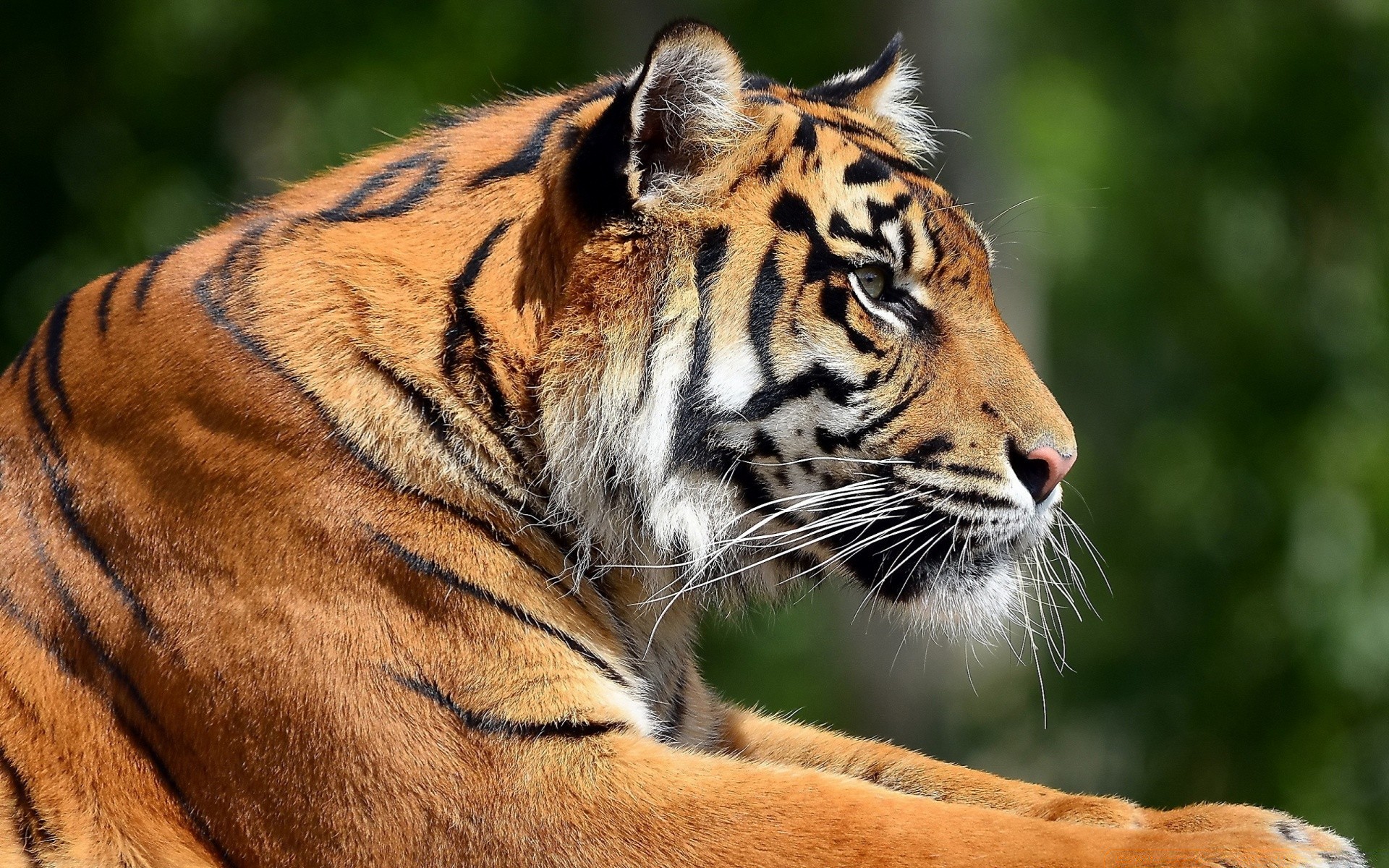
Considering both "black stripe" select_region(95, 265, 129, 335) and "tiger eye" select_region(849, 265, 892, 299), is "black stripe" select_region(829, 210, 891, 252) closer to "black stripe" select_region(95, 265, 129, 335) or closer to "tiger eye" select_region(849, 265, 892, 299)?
"tiger eye" select_region(849, 265, 892, 299)

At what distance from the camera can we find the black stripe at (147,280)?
8.90 ft

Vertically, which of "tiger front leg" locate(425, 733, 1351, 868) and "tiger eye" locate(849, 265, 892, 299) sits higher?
"tiger eye" locate(849, 265, 892, 299)

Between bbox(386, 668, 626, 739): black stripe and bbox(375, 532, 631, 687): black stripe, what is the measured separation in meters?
0.16

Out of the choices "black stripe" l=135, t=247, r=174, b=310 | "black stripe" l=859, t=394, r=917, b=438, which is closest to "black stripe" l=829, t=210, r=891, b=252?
"black stripe" l=859, t=394, r=917, b=438

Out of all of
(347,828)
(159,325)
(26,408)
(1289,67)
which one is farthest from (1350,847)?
(1289,67)

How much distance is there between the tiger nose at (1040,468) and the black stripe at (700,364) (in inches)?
22.9

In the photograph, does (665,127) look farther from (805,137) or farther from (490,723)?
(490,723)

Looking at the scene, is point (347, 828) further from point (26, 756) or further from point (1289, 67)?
point (1289, 67)

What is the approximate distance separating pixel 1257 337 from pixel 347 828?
7.83 meters

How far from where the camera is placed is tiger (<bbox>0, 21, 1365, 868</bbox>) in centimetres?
237

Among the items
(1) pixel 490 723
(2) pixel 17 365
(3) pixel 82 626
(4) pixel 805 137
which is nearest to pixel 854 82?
(4) pixel 805 137

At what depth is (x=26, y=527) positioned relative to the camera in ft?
8.68

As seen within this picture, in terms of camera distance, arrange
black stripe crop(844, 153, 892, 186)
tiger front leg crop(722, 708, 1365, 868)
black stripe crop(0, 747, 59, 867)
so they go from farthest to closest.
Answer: black stripe crop(844, 153, 892, 186), black stripe crop(0, 747, 59, 867), tiger front leg crop(722, 708, 1365, 868)

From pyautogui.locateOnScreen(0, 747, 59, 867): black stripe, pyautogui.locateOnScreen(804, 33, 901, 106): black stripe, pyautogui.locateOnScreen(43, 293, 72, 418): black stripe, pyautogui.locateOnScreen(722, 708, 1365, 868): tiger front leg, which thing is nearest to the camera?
pyautogui.locateOnScreen(722, 708, 1365, 868): tiger front leg
